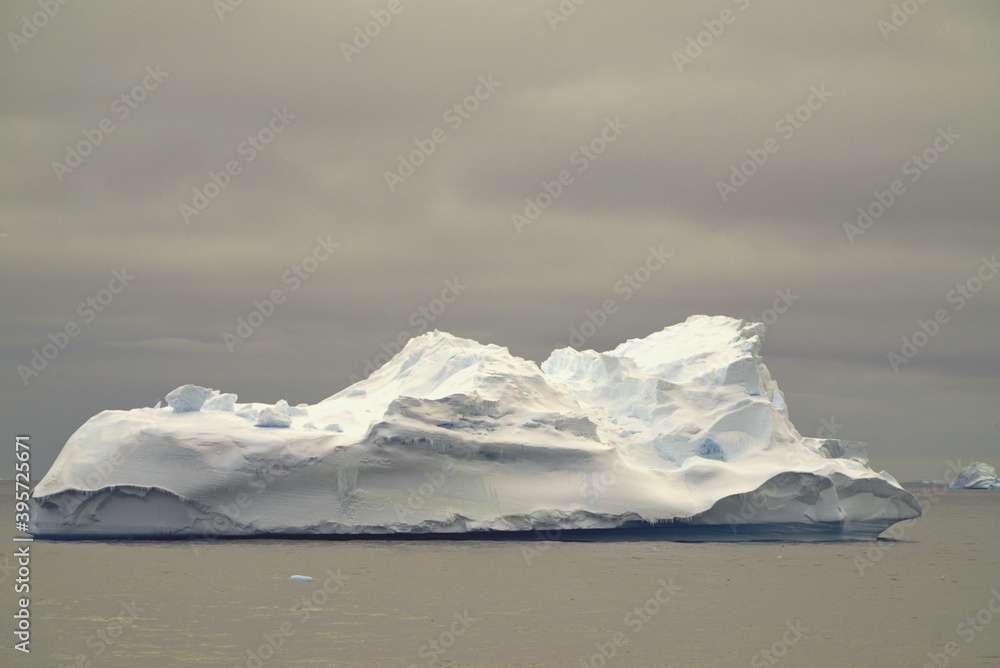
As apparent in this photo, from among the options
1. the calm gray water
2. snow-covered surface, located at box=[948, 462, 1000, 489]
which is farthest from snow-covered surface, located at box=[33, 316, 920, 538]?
snow-covered surface, located at box=[948, 462, 1000, 489]

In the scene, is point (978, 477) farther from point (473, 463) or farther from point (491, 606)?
point (491, 606)

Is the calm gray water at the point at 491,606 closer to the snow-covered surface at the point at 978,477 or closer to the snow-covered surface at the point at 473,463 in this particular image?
the snow-covered surface at the point at 473,463

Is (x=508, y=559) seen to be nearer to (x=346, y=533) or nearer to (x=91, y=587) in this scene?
(x=346, y=533)

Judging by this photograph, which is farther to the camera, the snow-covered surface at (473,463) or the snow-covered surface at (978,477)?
the snow-covered surface at (978,477)

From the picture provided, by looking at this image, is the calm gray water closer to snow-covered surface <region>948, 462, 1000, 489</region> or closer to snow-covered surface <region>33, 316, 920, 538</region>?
snow-covered surface <region>33, 316, 920, 538</region>

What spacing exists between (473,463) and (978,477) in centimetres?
5101

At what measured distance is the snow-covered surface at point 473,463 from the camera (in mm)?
26172

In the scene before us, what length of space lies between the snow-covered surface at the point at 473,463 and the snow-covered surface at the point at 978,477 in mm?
40756

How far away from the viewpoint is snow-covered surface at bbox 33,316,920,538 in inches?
1030

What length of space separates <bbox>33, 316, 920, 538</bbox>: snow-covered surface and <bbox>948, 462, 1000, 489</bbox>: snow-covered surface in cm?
4076

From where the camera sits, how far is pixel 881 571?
26.4 metres

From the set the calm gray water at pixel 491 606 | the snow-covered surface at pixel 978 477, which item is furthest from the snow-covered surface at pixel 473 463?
the snow-covered surface at pixel 978 477

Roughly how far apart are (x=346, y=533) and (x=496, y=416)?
4394mm

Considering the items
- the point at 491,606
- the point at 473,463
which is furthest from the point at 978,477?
the point at 491,606
